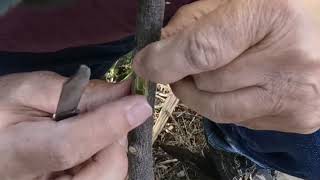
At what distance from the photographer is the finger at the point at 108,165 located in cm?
75

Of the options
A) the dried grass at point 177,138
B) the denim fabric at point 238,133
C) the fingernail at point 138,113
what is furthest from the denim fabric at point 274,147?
the fingernail at point 138,113

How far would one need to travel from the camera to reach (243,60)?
25.4 inches

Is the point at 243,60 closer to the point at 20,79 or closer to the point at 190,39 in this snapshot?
the point at 190,39

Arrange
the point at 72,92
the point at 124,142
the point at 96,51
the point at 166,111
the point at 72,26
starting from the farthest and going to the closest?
the point at 166,111
the point at 96,51
the point at 72,26
the point at 124,142
the point at 72,92

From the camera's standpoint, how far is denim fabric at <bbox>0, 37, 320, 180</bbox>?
3.49ft

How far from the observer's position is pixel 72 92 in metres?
0.58

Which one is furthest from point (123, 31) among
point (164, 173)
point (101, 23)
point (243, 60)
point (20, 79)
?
point (164, 173)

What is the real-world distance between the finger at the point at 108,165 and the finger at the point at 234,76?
0.51 ft

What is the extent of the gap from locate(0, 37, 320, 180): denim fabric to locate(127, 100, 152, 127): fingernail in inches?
15.5

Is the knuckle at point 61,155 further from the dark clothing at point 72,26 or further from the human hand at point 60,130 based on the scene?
the dark clothing at point 72,26

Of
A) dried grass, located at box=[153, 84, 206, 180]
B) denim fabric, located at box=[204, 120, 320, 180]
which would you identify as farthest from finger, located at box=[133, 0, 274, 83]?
dried grass, located at box=[153, 84, 206, 180]

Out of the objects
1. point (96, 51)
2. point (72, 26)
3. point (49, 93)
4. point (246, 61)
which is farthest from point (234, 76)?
point (96, 51)

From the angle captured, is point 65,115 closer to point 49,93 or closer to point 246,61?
point 49,93

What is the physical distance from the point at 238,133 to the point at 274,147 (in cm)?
8
